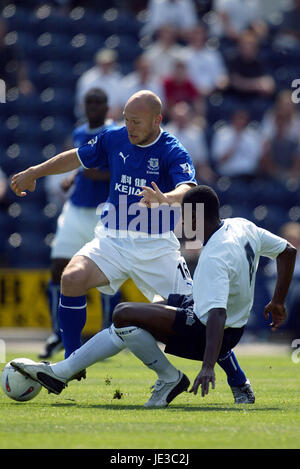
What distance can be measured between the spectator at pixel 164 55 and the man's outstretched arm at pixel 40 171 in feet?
25.4

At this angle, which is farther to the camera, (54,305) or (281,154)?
(281,154)

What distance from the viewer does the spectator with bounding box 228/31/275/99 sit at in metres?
15.4

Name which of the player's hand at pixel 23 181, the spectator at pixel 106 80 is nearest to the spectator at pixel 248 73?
the spectator at pixel 106 80

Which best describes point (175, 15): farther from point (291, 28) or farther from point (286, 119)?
point (286, 119)

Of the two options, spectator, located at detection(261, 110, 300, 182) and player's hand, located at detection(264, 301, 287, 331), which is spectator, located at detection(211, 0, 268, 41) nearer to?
spectator, located at detection(261, 110, 300, 182)

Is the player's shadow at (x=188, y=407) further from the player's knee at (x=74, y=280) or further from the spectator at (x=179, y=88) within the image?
the spectator at (x=179, y=88)

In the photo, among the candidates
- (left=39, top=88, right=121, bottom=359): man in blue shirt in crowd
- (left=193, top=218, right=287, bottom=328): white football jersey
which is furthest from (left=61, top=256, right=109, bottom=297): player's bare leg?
(left=39, top=88, right=121, bottom=359): man in blue shirt in crowd

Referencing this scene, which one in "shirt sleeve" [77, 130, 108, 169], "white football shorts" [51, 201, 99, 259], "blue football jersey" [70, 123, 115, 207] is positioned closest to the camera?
"shirt sleeve" [77, 130, 108, 169]

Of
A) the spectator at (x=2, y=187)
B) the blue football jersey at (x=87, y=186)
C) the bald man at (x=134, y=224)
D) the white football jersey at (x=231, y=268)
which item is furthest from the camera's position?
the spectator at (x=2, y=187)

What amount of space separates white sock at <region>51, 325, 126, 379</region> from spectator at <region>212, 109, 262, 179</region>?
8.44 meters

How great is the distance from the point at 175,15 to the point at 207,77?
135 cm

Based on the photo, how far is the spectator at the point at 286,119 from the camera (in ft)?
47.0

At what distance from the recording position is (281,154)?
14438mm

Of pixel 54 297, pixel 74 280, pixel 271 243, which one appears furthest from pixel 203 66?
pixel 271 243
